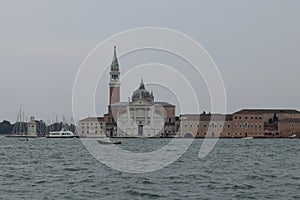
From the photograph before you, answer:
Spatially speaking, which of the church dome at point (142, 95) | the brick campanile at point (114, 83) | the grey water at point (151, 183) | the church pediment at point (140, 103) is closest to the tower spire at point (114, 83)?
the brick campanile at point (114, 83)

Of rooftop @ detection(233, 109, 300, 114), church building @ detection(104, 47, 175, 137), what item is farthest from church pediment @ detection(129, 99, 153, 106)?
rooftop @ detection(233, 109, 300, 114)

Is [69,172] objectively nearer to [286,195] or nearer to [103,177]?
[103,177]

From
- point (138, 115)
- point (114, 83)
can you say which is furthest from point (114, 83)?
point (138, 115)

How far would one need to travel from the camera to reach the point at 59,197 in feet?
51.4

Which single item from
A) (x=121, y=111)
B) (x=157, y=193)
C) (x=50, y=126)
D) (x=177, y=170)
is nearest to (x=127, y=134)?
(x=121, y=111)

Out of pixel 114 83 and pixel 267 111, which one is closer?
pixel 267 111

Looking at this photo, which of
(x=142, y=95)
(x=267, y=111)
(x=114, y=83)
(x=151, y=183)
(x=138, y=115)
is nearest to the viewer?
(x=151, y=183)

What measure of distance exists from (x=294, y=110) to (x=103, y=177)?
93.6 m

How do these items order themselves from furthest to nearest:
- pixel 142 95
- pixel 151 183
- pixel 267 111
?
pixel 267 111 → pixel 142 95 → pixel 151 183

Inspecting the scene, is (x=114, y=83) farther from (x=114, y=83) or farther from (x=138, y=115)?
(x=138, y=115)

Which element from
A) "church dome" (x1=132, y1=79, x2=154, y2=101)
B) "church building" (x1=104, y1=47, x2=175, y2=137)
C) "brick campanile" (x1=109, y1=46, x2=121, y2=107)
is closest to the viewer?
"church building" (x1=104, y1=47, x2=175, y2=137)

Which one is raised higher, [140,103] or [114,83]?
[114,83]

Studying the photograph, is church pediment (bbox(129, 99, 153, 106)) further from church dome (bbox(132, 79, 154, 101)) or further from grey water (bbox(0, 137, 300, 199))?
grey water (bbox(0, 137, 300, 199))

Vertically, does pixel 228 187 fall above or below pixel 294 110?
below
